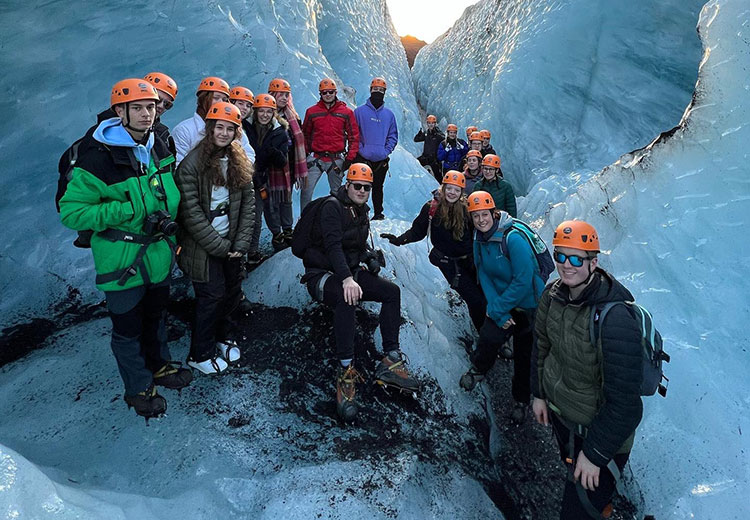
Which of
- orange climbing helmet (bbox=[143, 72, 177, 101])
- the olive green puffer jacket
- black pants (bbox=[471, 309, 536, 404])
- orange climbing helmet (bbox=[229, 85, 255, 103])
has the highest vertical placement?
orange climbing helmet (bbox=[143, 72, 177, 101])

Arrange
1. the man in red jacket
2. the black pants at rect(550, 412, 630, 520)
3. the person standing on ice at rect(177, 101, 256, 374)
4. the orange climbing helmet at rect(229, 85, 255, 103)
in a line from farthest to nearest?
the man in red jacket < the orange climbing helmet at rect(229, 85, 255, 103) < the person standing on ice at rect(177, 101, 256, 374) < the black pants at rect(550, 412, 630, 520)

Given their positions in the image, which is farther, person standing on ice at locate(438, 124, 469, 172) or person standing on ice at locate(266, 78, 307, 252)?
person standing on ice at locate(438, 124, 469, 172)

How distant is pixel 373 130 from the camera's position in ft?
17.5

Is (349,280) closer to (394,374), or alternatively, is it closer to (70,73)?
(394,374)

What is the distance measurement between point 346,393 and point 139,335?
1.34 m

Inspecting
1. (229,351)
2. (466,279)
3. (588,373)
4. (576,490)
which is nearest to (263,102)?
(229,351)

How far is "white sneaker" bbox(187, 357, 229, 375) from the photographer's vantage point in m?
3.00

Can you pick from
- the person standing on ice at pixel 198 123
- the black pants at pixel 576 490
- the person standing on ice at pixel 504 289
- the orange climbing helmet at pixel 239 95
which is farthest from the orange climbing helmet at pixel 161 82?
the black pants at pixel 576 490

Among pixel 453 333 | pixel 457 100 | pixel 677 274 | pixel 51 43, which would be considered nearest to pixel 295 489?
pixel 453 333

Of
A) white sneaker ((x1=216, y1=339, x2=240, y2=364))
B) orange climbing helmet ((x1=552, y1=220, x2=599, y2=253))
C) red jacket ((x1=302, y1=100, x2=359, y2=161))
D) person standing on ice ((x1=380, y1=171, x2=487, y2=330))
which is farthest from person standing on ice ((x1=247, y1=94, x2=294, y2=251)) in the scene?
orange climbing helmet ((x1=552, y1=220, x2=599, y2=253))

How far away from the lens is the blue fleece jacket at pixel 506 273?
3086 mm

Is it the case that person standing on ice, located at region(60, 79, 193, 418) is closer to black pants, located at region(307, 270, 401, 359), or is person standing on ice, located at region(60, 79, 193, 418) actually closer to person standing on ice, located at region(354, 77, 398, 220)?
black pants, located at region(307, 270, 401, 359)

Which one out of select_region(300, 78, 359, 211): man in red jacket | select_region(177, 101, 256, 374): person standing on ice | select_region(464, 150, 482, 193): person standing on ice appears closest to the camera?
select_region(177, 101, 256, 374): person standing on ice

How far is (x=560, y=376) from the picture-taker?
2109 millimetres
